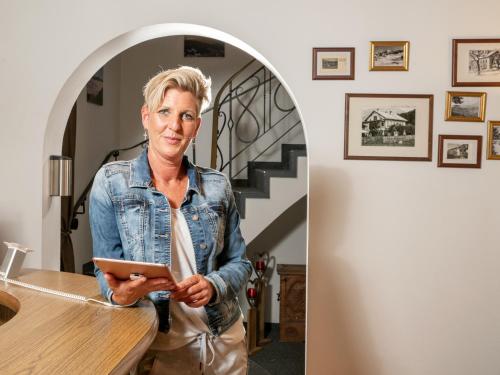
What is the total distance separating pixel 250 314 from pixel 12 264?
372cm

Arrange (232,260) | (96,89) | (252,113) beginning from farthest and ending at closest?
(252,113) < (96,89) < (232,260)

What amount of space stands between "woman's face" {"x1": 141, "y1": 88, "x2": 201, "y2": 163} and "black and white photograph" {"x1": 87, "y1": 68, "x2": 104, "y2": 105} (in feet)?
13.1

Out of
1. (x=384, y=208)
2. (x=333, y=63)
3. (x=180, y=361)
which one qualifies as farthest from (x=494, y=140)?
(x=180, y=361)

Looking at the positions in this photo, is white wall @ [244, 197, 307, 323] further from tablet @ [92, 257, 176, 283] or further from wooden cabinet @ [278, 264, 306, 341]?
tablet @ [92, 257, 176, 283]

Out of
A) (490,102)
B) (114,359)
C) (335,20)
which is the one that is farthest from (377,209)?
(114,359)

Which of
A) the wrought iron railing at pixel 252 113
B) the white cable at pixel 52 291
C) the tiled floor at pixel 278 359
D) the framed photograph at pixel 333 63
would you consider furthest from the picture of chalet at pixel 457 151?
the wrought iron railing at pixel 252 113

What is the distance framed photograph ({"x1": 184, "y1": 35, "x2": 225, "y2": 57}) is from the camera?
6.29m

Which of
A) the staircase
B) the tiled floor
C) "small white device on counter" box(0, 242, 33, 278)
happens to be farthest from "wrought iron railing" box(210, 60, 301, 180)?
"small white device on counter" box(0, 242, 33, 278)

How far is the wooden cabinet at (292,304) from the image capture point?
221 inches

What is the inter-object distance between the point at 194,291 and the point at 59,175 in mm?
2050

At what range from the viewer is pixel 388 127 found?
3.01m

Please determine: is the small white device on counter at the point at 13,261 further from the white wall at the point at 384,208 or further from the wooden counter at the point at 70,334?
the white wall at the point at 384,208

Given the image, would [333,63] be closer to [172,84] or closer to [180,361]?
[172,84]

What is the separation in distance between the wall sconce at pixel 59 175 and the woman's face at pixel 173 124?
1.80m
